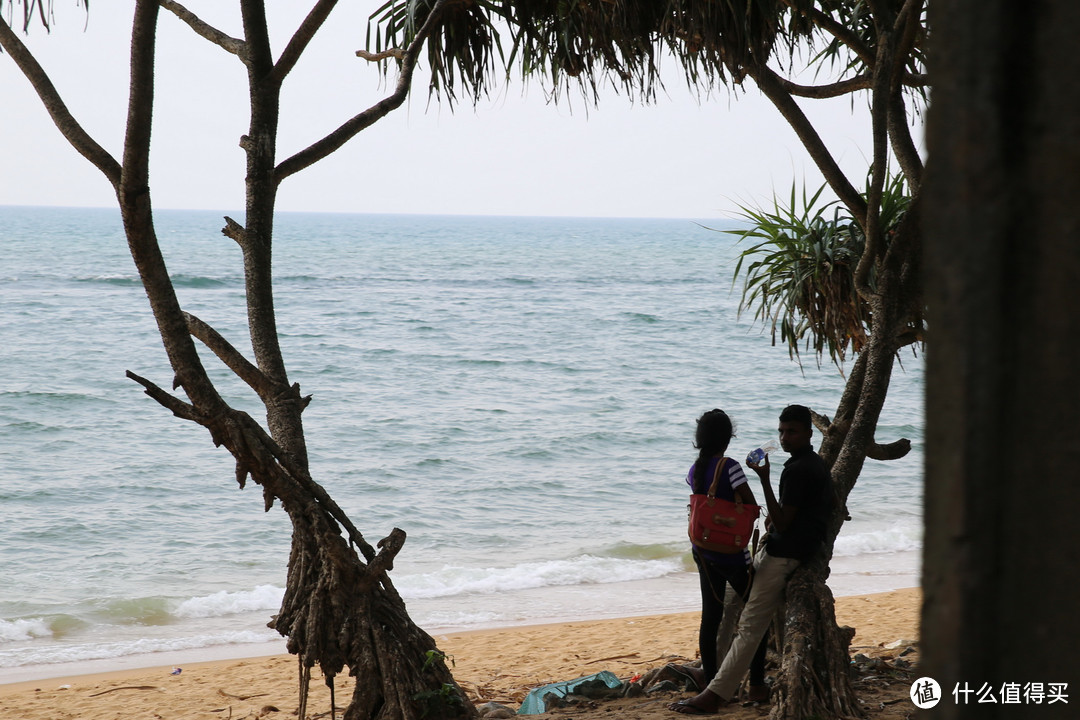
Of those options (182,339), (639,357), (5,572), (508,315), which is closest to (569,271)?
(508,315)

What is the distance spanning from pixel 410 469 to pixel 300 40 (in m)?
8.90

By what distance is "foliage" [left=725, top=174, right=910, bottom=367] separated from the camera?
4.45 meters

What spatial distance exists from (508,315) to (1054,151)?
2703 centimetres

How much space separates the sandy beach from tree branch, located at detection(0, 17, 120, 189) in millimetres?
2607

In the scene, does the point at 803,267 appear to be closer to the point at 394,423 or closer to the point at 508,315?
the point at 394,423

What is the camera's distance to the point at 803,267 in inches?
180

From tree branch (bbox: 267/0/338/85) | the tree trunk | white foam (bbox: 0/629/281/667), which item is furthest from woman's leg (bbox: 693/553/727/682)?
white foam (bbox: 0/629/281/667)

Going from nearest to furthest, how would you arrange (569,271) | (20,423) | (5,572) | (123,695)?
(123,695)
(5,572)
(20,423)
(569,271)

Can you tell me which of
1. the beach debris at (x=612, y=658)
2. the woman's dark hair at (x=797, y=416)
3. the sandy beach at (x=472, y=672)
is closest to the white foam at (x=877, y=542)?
the sandy beach at (x=472, y=672)

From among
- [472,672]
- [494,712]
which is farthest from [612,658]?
[494,712]

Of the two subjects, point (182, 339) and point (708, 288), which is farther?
point (708, 288)

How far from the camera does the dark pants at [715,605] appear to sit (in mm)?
3473

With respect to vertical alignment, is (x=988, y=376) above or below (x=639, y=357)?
above

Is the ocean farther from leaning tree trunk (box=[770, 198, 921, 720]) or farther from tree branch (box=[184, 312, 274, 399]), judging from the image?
tree branch (box=[184, 312, 274, 399])
